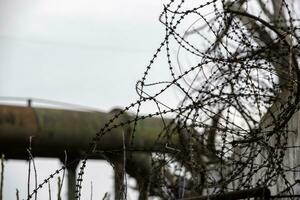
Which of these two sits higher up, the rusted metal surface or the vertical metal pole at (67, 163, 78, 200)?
the rusted metal surface

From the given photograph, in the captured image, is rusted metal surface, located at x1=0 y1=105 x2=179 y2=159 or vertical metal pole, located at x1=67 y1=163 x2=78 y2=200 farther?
vertical metal pole, located at x1=67 y1=163 x2=78 y2=200

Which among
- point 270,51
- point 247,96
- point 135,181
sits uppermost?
point 270,51

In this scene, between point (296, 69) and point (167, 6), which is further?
point (296, 69)

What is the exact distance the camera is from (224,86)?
488 cm

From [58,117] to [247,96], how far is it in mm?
4905

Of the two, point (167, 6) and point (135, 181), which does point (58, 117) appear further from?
point (167, 6)

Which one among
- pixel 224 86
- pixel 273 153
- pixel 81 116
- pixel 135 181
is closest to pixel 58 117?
pixel 81 116

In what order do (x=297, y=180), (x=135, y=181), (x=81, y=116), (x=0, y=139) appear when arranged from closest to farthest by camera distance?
(x=297, y=180)
(x=0, y=139)
(x=81, y=116)
(x=135, y=181)

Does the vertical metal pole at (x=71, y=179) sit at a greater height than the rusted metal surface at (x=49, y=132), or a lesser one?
lesser

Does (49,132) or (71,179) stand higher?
(49,132)

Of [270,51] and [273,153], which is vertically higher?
[270,51]

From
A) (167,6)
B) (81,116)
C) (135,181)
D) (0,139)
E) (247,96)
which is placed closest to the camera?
(167,6)

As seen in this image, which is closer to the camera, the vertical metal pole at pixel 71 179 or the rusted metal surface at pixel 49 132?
the rusted metal surface at pixel 49 132

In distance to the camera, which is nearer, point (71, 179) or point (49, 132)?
point (49, 132)
